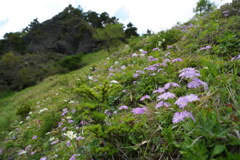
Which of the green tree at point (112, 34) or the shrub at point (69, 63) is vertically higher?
the green tree at point (112, 34)

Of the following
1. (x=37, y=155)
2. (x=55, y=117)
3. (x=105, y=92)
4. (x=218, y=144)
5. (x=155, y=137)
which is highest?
(x=105, y=92)

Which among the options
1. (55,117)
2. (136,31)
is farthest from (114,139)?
(136,31)

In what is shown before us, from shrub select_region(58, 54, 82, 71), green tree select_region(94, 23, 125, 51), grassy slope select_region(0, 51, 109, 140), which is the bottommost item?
grassy slope select_region(0, 51, 109, 140)

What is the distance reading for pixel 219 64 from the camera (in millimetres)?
2074

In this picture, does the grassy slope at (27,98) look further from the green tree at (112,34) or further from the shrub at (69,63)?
the green tree at (112,34)

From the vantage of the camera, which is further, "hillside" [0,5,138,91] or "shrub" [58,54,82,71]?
"hillside" [0,5,138,91]

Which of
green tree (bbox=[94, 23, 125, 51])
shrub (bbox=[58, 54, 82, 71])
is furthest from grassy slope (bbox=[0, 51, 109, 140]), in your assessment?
green tree (bbox=[94, 23, 125, 51])

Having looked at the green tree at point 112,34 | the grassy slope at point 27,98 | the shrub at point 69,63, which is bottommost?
the grassy slope at point 27,98

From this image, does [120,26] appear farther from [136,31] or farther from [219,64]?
[219,64]

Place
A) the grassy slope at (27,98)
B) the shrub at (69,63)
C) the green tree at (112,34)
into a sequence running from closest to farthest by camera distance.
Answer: the grassy slope at (27,98)
the shrub at (69,63)
the green tree at (112,34)

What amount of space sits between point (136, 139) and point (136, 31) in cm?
3933

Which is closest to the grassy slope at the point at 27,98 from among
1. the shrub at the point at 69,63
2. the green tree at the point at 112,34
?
the shrub at the point at 69,63

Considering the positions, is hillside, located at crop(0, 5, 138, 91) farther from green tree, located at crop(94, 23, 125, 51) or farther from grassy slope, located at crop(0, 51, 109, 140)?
grassy slope, located at crop(0, 51, 109, 140)

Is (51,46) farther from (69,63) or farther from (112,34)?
(69,63)
